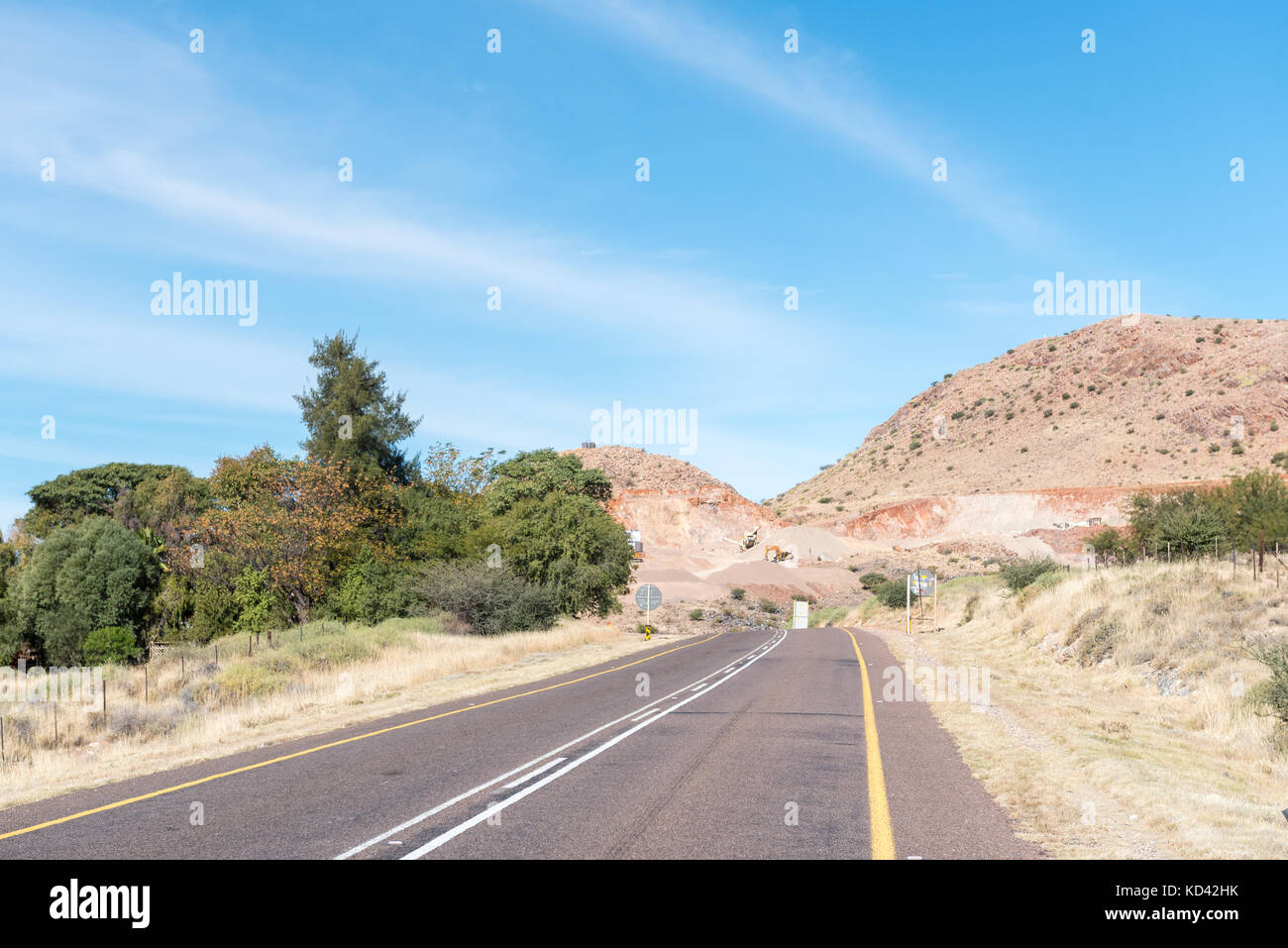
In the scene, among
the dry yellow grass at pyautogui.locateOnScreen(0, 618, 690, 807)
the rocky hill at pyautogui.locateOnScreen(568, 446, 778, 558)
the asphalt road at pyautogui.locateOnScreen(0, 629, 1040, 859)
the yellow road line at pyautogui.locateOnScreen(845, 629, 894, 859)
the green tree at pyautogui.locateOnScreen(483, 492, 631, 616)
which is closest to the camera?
the yellow road line at pyautogui.locateOnScreen(845, 629, 894, 859)

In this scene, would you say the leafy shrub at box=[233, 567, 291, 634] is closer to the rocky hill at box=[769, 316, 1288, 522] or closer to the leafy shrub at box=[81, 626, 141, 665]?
the leafy shrub at box=[81, 626, 141, 665]

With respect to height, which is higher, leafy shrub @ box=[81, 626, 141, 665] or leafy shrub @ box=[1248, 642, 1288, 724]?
leafy shrub @ box=[1248, 642, 1288, 724]

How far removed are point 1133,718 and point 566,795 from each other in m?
11.2

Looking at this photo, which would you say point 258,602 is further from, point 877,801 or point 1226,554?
point 1226,554

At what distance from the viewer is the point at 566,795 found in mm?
8453

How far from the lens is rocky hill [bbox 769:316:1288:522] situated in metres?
86.3

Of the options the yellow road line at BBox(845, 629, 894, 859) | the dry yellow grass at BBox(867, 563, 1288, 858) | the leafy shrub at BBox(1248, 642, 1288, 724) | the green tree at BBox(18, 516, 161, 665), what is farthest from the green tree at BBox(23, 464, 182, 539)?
the leafy shrub at BBox(1248, 642, 1288, 724)

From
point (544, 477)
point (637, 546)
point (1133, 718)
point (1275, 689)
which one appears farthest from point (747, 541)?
point (1275, 689)

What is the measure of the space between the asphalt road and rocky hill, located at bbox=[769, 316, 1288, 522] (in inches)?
3208

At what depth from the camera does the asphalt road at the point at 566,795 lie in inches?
268
